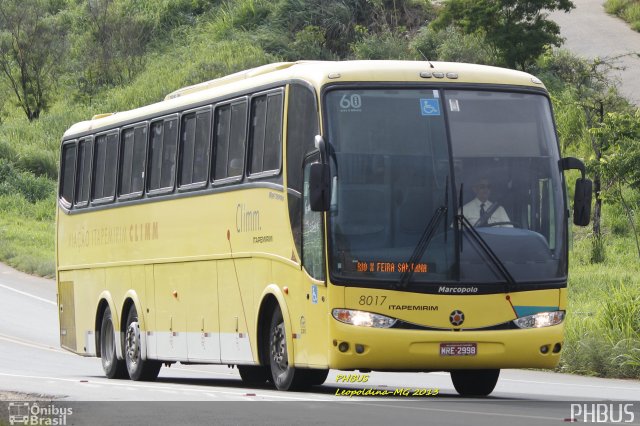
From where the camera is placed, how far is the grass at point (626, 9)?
166ft

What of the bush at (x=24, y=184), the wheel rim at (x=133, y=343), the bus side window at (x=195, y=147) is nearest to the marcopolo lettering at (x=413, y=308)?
the bus side window at (x=195, y=147)

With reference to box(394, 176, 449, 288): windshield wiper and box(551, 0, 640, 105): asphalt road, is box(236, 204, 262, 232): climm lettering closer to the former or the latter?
box(394, 176, 449, 288): windshield wiper

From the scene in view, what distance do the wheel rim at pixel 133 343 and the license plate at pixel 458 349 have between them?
711 cm

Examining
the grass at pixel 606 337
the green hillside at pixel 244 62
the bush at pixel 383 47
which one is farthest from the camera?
the bush at pixel 383 47

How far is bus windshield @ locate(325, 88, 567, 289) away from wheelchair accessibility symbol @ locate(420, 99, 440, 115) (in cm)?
1

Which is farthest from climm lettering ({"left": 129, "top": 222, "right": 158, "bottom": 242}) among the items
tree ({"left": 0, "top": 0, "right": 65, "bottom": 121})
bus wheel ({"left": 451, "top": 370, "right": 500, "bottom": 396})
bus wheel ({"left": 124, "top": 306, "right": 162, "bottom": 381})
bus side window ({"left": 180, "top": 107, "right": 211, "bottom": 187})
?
tree ({"left": 0, "top": 0, "right": 65, "bottom": 121})

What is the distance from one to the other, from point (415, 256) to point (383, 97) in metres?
1.76

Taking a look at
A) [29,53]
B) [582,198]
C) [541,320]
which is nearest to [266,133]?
[582,198]

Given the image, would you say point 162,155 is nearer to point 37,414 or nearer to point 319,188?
point 319,188

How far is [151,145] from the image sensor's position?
2005 cm

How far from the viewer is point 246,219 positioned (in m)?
16.7

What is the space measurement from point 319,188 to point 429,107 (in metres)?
1.68

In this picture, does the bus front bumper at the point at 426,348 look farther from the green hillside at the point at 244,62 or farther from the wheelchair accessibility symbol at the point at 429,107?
the green hillside at the point at 244,62

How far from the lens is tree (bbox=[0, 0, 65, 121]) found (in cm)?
5897
